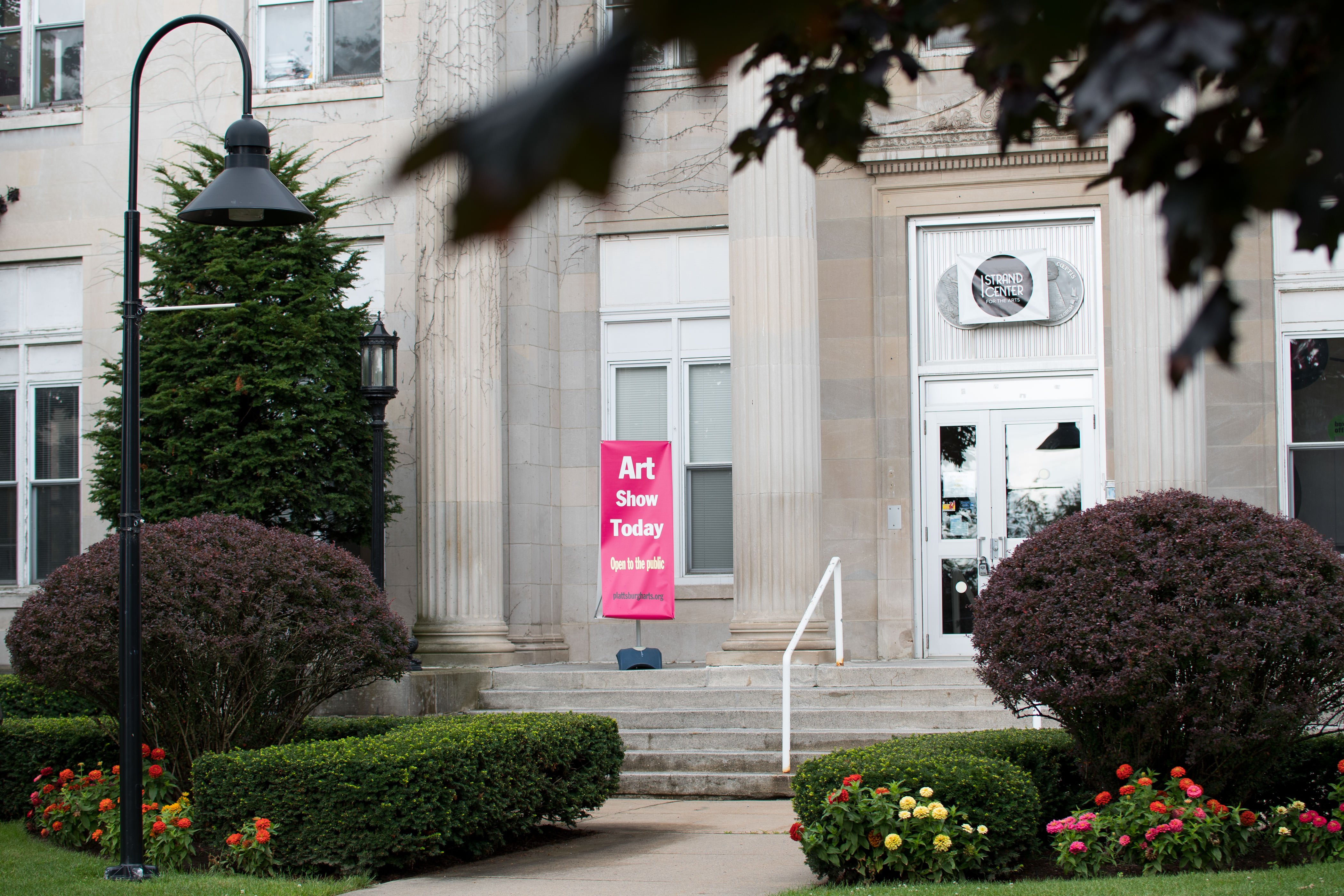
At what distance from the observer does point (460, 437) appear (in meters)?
15.8

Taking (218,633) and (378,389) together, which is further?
(378,389)

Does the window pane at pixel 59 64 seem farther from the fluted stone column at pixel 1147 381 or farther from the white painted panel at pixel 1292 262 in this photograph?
the white painted panel at pixel 1292 262

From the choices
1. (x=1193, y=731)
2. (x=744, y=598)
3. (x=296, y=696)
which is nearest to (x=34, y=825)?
(x=296, y=696)

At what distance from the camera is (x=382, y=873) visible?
8.65m

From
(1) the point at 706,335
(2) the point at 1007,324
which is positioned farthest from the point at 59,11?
Answer: (2) the point at 1007,324

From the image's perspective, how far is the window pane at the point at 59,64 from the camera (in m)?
18.6

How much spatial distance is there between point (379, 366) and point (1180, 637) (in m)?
8.52

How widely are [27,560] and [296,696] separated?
1003cm

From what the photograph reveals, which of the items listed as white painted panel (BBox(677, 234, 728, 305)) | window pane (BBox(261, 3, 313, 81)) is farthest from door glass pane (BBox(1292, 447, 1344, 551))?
window pane (BBox(261, 3, 313, 81))

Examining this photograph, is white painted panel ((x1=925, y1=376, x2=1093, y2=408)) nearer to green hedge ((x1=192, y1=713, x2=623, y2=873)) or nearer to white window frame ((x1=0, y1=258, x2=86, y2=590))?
green hedge ((x1=192, y1=713, x2=623, y2=873))

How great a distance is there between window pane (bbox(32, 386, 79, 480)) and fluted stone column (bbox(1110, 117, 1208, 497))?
499 inches

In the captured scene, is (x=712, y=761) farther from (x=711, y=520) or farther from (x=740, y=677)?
(x=711, y=520)

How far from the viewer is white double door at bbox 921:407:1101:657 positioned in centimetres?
1606

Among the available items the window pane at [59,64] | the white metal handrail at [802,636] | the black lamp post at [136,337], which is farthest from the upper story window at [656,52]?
the window pane at [59,64]
